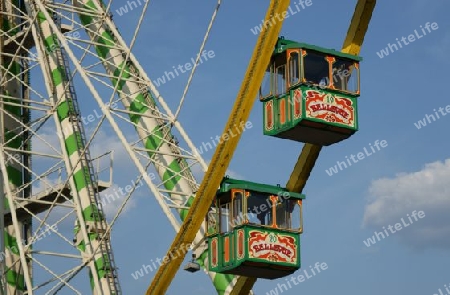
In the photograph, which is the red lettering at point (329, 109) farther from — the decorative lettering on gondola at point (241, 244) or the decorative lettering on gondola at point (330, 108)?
the decorative lettering on gondola at point (241, 244)

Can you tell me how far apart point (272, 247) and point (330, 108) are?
3244 mm

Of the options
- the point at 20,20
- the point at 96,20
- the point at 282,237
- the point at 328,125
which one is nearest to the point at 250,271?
the point at 282,237

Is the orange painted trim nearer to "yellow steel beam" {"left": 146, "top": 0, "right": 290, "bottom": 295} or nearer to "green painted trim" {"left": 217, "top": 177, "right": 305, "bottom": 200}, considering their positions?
"yellow steel beam" {"left": 146, "top": 0, "right": 290, "bottom": 295}

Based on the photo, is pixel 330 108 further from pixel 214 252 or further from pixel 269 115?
pixel 214 252

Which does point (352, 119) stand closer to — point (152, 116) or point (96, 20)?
point (152, 116)

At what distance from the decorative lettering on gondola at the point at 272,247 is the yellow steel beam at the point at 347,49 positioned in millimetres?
1299

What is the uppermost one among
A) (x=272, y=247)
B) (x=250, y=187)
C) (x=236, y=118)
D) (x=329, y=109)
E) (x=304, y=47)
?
(x=304, y=47)

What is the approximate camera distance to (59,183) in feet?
121

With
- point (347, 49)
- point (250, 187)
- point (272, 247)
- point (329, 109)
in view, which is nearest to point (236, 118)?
point (250, 187)

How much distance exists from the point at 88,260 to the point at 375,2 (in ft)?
36.4

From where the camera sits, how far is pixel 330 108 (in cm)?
2625

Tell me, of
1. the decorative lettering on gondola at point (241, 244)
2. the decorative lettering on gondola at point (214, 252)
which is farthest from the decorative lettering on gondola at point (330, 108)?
the decorative lettering on gondola at point (214, 252)

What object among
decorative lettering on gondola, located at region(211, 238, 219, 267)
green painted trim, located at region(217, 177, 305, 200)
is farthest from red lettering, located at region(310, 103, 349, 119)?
decorative lettering on gondola, located at region(211, 238, 219, 267)

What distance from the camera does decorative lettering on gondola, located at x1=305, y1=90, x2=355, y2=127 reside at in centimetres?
2598
